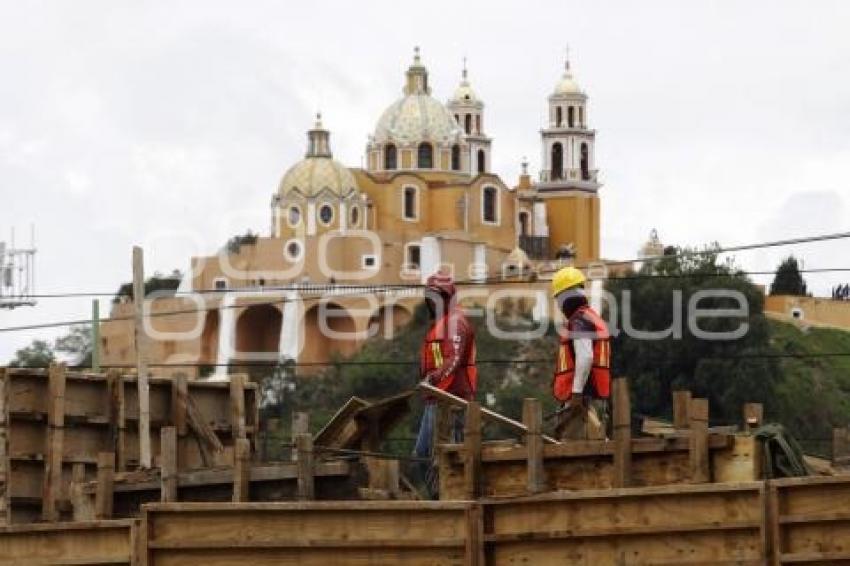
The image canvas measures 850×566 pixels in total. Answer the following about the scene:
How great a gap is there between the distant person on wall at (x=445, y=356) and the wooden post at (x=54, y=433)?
3.49 meters

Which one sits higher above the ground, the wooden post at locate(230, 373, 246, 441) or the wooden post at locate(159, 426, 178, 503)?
the wooden post at locate(230, 373, 246, 441)

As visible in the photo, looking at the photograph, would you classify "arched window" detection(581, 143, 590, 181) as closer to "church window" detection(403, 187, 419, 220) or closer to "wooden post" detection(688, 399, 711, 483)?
"church window" detection(403, 187, 419, 220)

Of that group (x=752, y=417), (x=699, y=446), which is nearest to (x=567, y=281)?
(x=752, y=417)

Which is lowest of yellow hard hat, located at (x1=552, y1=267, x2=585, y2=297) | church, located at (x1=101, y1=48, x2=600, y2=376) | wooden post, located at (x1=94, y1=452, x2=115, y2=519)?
wooden post, located at (x1=94, y1=452, x2=115, y2=519)

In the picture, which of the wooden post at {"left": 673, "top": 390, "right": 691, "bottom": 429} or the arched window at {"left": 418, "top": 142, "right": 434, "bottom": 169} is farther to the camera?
the arched window at {"left": 418, "top": 142, "right": 434, "bottom": 169}

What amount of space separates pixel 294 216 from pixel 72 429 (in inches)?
4005

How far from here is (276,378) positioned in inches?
4788

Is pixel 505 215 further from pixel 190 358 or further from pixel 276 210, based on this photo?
pixel 190 358

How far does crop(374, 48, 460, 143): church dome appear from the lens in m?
140

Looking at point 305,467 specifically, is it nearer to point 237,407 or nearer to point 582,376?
point 582,376

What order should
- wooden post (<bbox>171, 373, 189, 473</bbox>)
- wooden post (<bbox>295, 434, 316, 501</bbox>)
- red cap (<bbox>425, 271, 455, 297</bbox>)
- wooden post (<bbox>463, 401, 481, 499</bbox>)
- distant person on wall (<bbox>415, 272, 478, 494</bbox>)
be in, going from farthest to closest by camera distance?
1. wooden post (<bbox>171, 373, 189, 473</bbox>)
2. red cap (<bbox>425, 271, 455, 297</bbox>)
3. distant person on wall (<bbox>415, 272, 478, 494</bbox>)
4. wooden post (<bbox>295, 434, 316, 501</bbox>)
5. wooden post (<bbox>463, 401, 481, 499</bbox>)

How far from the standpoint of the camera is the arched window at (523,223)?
141 meters

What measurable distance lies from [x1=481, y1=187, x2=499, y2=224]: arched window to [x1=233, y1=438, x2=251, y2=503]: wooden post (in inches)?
4453

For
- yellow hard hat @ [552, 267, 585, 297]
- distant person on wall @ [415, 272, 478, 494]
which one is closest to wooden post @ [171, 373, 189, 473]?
distant person on wall @ [415, 272, 478, 494]
